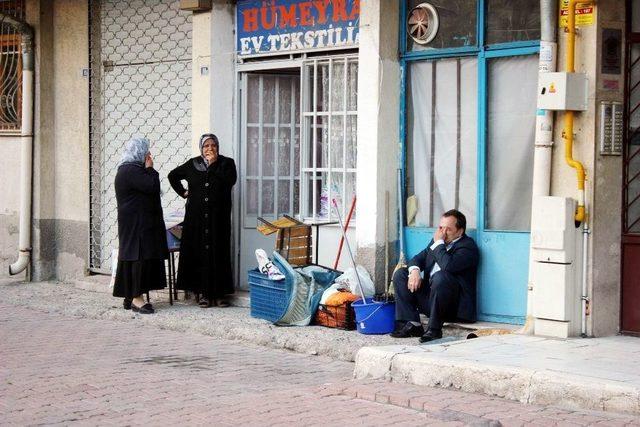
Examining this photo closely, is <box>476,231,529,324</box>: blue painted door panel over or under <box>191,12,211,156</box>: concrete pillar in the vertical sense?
under

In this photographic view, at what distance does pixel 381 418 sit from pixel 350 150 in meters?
4.74

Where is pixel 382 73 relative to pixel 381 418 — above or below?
above

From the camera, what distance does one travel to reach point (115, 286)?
11.9m

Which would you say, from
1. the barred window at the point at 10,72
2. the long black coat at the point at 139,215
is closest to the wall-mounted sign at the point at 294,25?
the long black coat at the point at 139,215

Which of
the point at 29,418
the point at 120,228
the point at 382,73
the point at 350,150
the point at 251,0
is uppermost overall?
the point at 251,0

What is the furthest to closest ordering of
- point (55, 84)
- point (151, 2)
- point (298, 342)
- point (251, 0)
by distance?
point (55, 84) → point (151, 2) → point (251, 0) → point (298, 342)

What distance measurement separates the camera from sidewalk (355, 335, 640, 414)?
7.18 metres

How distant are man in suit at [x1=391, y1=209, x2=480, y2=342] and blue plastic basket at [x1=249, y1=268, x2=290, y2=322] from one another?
122cm

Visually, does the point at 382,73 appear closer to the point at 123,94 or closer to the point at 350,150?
the point at 350,150

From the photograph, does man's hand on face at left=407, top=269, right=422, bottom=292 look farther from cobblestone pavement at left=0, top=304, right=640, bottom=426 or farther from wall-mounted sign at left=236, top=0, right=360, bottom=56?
wall-mounted sign at left=236, top=0, right=360, bottom=56

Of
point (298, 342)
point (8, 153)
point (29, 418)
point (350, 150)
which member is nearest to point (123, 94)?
point (8, 153)

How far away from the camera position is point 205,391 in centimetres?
809

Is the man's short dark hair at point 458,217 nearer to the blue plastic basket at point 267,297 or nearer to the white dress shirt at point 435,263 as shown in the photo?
the white dress shirt at point 435,263

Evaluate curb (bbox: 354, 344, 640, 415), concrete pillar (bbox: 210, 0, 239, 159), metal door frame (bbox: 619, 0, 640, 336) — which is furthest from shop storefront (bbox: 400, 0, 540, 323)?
concrete pillar (bbox: 210, 0, 239, 159)
